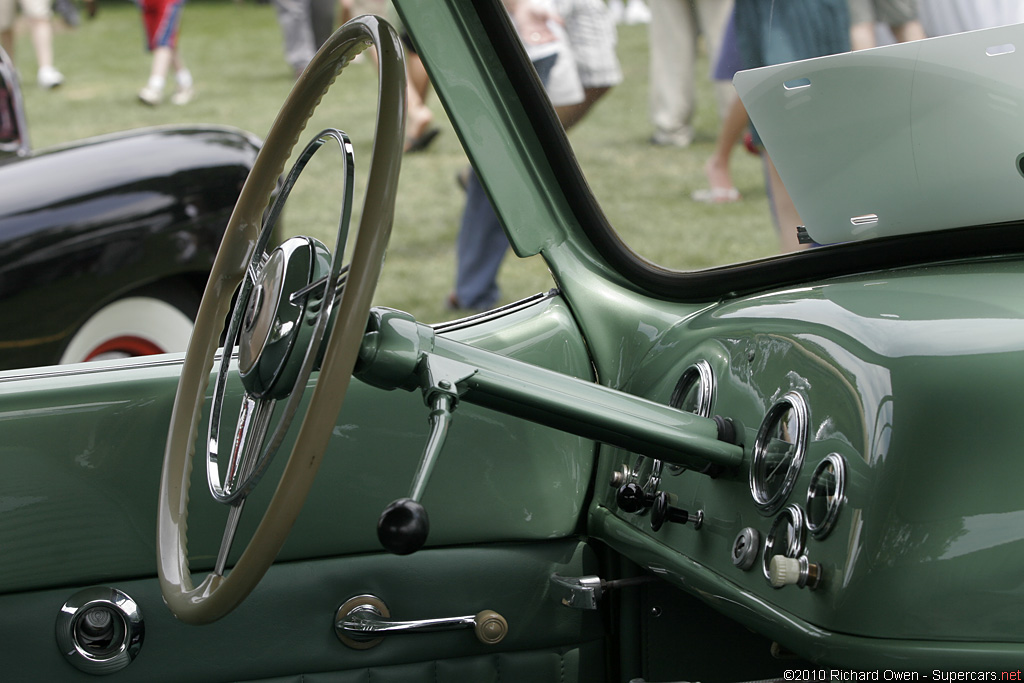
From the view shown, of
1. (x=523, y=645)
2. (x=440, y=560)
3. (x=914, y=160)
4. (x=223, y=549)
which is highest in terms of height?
(x=914, y=160)

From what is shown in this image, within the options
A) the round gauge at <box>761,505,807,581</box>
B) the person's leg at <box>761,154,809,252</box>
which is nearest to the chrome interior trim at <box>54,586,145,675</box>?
the round gauge at <box>761,505,807,581</box>

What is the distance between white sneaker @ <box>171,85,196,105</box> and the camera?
1005 cm

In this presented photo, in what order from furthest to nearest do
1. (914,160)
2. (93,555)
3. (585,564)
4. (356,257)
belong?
(585,564)
(93,555)
(914,160)
(356,257)

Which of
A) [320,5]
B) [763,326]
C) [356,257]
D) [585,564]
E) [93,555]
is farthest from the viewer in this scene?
[320,5]

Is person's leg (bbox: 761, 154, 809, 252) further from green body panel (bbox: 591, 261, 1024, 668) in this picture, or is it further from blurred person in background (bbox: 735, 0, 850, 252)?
green body panel (bbox: 591, 261, 1024, 668)

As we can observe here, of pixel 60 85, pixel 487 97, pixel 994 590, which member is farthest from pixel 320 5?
pixel 994 590

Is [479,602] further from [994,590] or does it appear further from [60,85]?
[60,85]

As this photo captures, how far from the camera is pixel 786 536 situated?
106 cm

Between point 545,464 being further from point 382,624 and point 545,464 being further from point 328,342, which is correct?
point 328,342

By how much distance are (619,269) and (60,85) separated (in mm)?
10697

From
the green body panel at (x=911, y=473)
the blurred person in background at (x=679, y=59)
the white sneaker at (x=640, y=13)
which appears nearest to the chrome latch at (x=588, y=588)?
the green body panel at (x=911, y=473)

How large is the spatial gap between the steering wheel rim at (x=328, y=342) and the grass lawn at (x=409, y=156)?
67 mm

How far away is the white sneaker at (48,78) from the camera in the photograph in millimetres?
10570

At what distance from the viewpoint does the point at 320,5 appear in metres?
9.72
